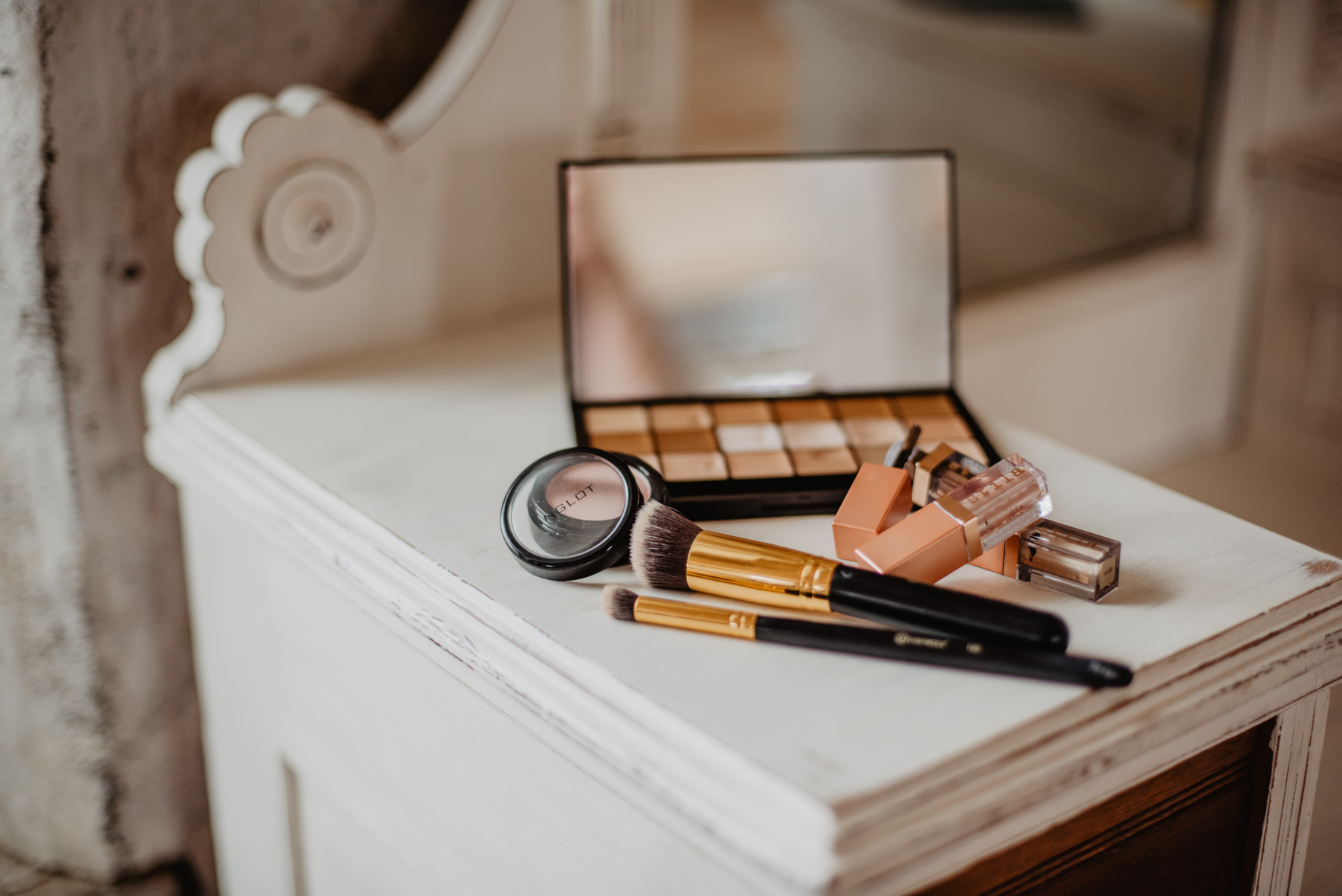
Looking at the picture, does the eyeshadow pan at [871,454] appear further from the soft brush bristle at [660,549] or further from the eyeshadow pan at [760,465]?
the soft brush bristle at [660,549]

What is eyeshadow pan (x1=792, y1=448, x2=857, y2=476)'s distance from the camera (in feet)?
1.86

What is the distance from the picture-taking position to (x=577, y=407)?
24.9 inches

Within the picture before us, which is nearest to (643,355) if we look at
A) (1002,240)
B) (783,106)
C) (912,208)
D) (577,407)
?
(577,407)

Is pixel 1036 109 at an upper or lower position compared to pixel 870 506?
upper

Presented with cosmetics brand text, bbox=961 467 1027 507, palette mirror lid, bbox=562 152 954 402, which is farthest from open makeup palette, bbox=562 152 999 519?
cosmetics brand text, bbox=961 467 1027 507

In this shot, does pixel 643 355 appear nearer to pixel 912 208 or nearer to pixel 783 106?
pixel 912 208

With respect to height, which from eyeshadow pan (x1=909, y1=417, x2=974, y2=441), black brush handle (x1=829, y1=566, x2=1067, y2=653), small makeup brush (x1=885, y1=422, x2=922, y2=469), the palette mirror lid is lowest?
black brush handle (x1=829, y1=566, x2=1067, y2=653)

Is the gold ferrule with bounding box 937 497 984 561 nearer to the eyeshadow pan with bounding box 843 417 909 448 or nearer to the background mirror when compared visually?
the eyeshadow pan with bounding box 843 417 909 448

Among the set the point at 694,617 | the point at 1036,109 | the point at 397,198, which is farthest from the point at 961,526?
the point at 1036,109

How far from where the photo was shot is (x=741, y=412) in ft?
2.06

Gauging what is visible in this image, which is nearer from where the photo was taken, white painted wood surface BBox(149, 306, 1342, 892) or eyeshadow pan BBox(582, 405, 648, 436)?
white painted wood surface BBox(149, 306, 1342, 892)

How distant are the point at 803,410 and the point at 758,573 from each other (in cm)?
19

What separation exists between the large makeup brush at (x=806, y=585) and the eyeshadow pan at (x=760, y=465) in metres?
0.09

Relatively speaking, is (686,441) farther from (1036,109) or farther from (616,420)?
(1036,109)
